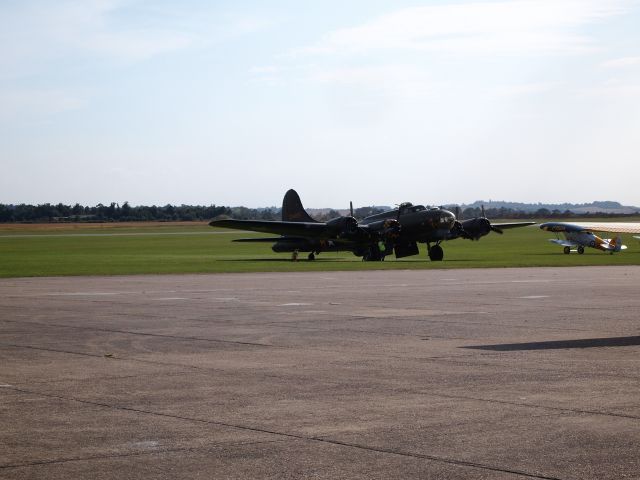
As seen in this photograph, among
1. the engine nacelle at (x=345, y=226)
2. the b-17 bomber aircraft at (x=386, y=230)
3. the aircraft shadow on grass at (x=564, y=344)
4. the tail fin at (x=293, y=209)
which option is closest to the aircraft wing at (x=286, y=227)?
the b-17 bomber aircraft at (x=386, y=230)

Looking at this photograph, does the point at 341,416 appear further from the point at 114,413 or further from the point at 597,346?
the point at 597,346

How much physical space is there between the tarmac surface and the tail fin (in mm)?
40281

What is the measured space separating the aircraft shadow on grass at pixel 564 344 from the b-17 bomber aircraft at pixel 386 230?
38987 mm

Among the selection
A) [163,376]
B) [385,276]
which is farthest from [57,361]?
[385,276]

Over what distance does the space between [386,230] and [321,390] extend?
1807 inches

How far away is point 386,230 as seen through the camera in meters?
58.2

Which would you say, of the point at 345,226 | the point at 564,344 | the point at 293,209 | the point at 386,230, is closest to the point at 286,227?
the point at 345,226

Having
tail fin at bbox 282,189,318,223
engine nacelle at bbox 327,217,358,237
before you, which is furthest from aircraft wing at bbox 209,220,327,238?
tail fin at bbox 282,189,318,223

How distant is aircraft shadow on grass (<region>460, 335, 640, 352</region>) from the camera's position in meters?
16.6

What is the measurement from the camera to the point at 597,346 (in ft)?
54.9

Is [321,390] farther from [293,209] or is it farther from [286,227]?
[293,209]

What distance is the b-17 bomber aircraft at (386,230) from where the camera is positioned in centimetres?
5719

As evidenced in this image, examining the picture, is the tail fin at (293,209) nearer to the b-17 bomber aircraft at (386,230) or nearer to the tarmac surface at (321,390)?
the b-17 bomber aircraft at (386,230)

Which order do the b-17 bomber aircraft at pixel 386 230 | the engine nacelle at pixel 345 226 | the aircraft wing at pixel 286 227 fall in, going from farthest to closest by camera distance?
the engine nacelle at pixel 345 226 < the aircraft wing at pixel 286 227 < the b-17 bomber aircraft at pixel 386 230
